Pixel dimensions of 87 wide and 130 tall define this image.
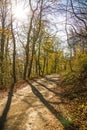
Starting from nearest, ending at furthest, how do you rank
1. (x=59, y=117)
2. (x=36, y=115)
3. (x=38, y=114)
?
(x=59, y=117)
(x=36, y=115)
(x=38, y=114)

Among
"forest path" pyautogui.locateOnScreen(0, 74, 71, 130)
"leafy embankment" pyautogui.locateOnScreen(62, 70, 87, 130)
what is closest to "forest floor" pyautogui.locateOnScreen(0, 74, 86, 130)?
"forest path" pyautogui.locateOnScreen(0, 74, 71, 130)

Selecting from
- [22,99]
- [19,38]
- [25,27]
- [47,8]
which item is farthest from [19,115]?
[19,38]

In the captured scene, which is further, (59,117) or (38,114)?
(38,114)

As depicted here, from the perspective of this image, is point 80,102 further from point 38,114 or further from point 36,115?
point 36,115

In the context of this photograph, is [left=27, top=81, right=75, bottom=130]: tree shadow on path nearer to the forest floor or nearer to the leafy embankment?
the forest floor

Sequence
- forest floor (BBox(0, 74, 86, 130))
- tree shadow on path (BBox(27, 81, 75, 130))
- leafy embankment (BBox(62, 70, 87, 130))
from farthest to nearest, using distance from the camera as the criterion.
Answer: leafy embankment (BBox(62, 70, 87, 130)) < forest floor (BBox(0, 74, 86, 130)) < tree shadow on path (BBox(27, 81, 75, 130))

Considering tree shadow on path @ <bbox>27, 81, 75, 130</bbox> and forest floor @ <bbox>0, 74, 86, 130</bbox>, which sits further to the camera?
forest floor @ <bbox>0, 74, 86, 130</bbox>

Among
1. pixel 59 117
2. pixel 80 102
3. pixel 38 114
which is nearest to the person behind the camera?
pixel 59 117

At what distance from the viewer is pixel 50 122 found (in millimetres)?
9844

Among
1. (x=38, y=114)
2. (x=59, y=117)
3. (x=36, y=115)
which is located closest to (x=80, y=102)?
(x=59, y=117)

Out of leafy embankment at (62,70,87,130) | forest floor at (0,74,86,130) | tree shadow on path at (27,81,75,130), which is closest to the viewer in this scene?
tree shadow on path at (27,81,75,130)

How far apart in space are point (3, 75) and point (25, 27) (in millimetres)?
10871

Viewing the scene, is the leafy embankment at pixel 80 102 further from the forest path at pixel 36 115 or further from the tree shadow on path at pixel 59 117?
the forest path at pixel 36 115

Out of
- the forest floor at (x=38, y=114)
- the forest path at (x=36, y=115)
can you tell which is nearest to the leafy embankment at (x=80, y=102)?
the forest floor at (x=38, y=114)
